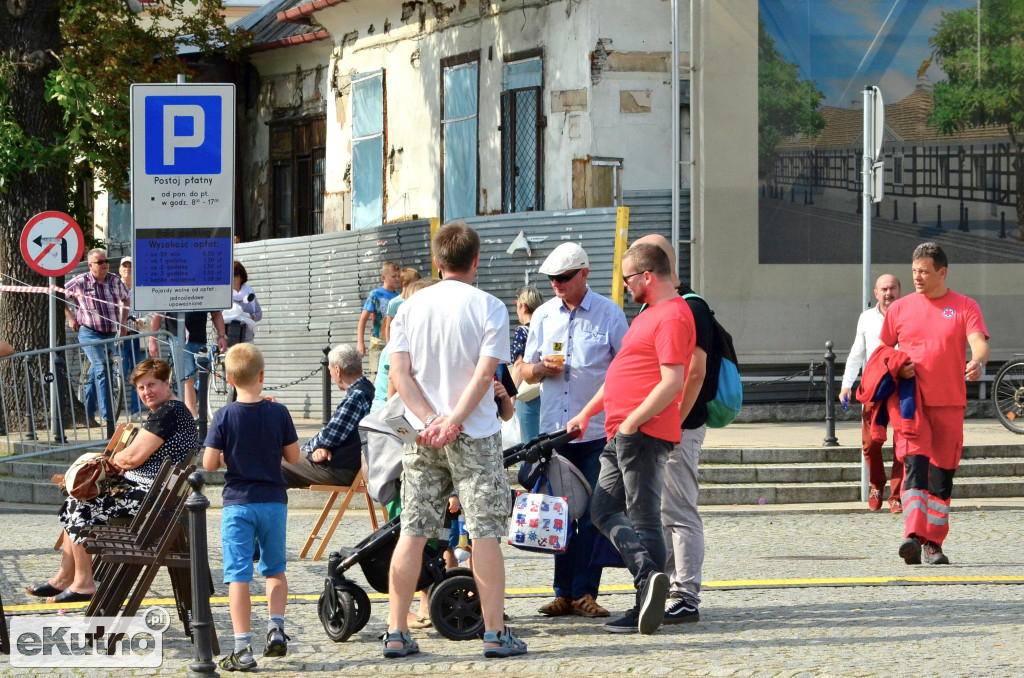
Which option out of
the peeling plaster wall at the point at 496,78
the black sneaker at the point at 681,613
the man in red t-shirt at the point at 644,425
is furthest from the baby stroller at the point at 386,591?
the peeling plaster wall at the point at 496,78

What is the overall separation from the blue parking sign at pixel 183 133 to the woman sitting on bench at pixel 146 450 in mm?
2048

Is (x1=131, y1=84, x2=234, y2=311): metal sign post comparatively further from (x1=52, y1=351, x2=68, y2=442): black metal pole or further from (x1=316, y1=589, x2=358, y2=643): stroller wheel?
(x1=52, y1=351, x2=68, y2=442): black metal pole

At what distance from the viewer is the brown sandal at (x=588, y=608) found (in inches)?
289

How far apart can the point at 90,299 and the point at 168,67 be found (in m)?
9.11

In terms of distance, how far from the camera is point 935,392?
8914 mm

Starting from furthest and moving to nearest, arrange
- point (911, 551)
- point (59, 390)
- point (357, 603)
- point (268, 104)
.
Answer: point (268, 104)
point (59, 390)
point (911, 551)
point (357, 603)

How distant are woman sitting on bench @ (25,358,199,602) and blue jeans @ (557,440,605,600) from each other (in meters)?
1.94

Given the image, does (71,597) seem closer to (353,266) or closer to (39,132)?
(39,132)

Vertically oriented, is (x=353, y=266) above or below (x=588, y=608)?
above

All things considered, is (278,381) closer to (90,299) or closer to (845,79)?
(90,299)

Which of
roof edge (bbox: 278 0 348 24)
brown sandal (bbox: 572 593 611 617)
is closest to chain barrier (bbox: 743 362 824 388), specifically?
roof edge (bbox: 278 0 348 24)

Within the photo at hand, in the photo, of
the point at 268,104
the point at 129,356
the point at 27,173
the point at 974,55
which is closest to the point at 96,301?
the point at 129,356

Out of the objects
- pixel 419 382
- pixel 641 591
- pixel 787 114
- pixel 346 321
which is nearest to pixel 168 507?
pixel 419 382

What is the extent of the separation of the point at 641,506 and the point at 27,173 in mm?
12812
